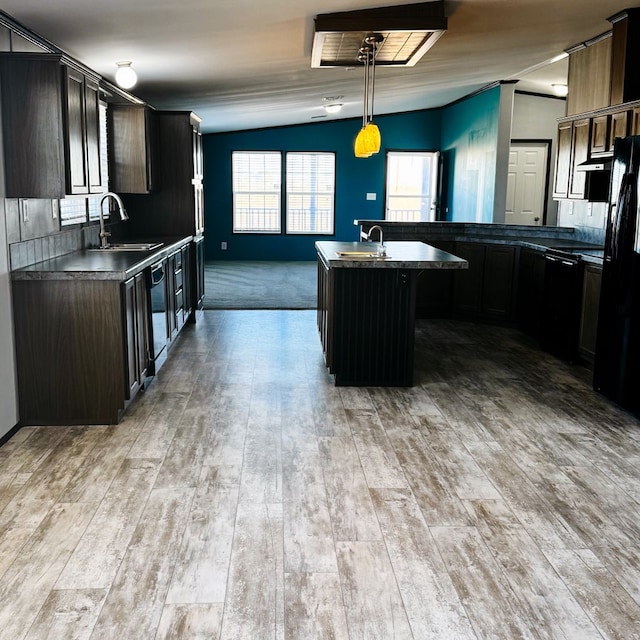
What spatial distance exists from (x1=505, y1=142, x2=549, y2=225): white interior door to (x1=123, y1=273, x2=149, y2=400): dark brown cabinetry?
6.32m

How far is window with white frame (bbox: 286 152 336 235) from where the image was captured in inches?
488

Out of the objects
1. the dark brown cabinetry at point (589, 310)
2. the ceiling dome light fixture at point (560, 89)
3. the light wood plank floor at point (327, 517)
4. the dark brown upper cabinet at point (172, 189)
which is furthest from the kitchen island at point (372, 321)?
the ceiling dome light fixture at point (560, 89)

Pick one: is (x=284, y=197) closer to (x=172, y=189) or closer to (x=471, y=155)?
(x=471, y=155)

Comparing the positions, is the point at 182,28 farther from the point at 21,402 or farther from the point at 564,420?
the point at 564,420

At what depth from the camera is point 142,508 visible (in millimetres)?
2910

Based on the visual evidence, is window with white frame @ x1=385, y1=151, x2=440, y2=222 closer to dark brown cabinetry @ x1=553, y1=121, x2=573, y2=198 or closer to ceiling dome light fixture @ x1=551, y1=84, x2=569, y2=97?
ceiling dome light fixture @ x1=551, y1=84, x2=569, y2=97

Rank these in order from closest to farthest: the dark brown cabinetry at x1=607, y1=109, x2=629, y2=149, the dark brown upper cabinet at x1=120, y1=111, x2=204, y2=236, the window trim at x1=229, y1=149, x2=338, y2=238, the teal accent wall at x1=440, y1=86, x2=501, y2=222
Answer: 1. the dark brown cabinetry at x1=607, y1=109, x2=629, y2=149
2. the dark brown upper cabinet at x1=120, y1=111, x2=204, y2=236
3. the teal accent wall at x1=440, y1=86, x2=501, y2=222
4. the window trim at x1=229, y1=149, x2=338, y2=238

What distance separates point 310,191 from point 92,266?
8.73 meters

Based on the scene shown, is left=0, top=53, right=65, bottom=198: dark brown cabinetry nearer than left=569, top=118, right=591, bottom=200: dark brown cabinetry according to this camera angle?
Yes

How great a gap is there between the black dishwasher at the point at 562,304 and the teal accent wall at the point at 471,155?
11.3 ft

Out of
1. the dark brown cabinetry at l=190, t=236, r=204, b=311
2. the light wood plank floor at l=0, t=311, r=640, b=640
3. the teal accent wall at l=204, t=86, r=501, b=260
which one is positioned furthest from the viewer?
the teal accent wall at l=204, t=86, r=501, b=260

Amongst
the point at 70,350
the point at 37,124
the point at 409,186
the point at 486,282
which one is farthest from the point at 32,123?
the point at 409,186

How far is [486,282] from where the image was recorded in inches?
274

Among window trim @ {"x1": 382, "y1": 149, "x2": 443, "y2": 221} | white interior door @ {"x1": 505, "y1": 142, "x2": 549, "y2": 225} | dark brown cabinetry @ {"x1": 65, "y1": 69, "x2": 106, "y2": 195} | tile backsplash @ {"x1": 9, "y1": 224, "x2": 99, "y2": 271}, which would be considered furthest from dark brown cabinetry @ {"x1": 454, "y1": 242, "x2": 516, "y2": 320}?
window trim @ {"x1": 382, "y1": 149, "x2": 443, "y2": 221}
